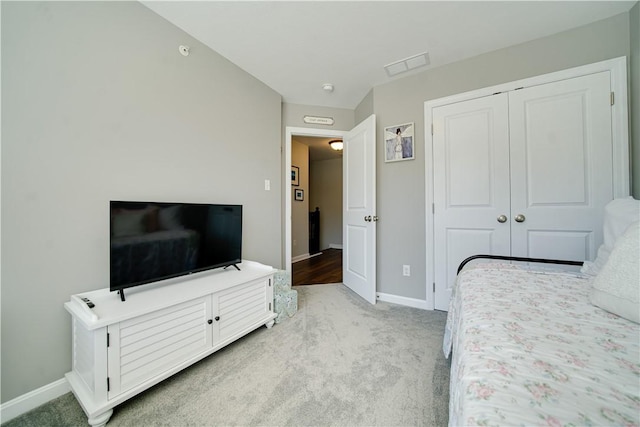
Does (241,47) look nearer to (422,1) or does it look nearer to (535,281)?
(422,1)

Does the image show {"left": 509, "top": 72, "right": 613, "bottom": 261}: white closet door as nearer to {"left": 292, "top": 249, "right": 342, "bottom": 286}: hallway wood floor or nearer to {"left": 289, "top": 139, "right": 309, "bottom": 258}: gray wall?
{"left": 292, "top": 249, "right": 342, "bottom": 286}: hallway wood floor

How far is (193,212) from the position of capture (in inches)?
66.1

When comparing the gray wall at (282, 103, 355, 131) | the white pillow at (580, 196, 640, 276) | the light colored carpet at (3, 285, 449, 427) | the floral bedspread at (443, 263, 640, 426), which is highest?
the gray wall at (282, 103, 355, 131)

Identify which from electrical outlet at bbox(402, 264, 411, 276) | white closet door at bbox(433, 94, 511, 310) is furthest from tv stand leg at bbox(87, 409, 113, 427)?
white closet door at bbox(433, 94, 511, 310)

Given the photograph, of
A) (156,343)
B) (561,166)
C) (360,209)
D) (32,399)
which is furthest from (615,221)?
(32,399)

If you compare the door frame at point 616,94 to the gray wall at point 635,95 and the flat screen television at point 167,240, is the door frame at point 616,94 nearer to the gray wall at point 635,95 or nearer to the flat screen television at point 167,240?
the gray wall at point 635,95

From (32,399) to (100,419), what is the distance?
1.48ft

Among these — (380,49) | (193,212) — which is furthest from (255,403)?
(380,49)

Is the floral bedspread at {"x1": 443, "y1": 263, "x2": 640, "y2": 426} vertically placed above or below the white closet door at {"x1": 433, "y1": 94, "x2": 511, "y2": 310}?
below

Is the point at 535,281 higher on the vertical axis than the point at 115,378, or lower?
higher

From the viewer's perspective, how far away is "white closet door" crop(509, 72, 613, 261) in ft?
5.72

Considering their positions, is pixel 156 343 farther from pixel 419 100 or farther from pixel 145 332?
pixel 419 100

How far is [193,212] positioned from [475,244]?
242 centimetres

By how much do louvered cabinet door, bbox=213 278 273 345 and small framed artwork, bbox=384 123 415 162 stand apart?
181 centimetres
